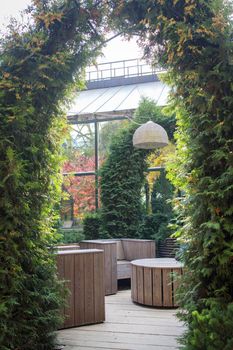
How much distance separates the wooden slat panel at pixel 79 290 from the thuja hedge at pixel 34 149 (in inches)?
22.2

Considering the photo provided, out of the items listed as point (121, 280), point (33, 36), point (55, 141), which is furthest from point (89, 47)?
point (121, 280)

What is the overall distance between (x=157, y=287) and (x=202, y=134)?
9.04 feet

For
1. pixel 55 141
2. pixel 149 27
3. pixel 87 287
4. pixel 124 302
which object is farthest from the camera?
pixel 124 302

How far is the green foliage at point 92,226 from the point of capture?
7.93 meters

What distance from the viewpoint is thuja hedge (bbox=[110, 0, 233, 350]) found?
104 inches

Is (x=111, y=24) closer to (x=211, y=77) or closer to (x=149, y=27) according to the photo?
(x=149, y=27)

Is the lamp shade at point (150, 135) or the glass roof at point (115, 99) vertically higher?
the glass roof at point (115, 99)

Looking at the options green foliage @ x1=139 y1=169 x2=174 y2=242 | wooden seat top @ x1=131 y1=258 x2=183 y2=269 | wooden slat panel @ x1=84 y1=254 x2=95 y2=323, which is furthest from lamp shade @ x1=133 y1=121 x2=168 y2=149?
green foliage @ x1=139 y1=169 x2=174 y2=242

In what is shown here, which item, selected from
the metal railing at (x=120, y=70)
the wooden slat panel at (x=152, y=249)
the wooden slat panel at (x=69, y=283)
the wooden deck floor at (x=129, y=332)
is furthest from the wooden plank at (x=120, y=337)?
the metal railing at (x=120, y=70)

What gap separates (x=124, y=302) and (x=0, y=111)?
3341 millimetres

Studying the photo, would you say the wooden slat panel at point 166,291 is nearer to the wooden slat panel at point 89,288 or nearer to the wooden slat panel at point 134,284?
the wooden slat panel at point 134,284

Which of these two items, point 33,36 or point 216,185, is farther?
point 33,36

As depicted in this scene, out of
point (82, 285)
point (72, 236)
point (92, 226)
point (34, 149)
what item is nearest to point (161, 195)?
point (92, 226)

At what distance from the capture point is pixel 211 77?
2.81m
